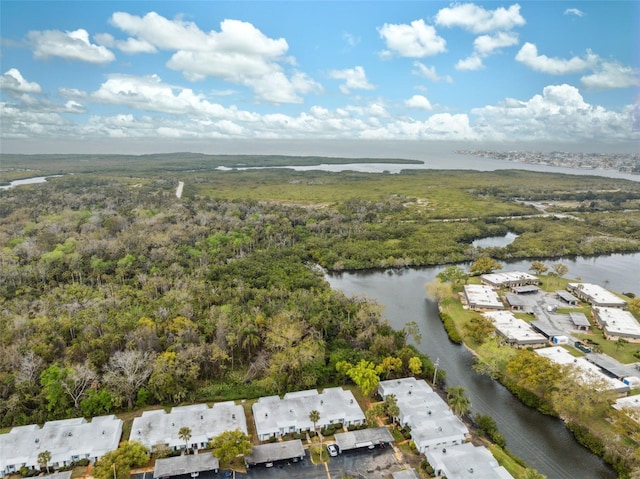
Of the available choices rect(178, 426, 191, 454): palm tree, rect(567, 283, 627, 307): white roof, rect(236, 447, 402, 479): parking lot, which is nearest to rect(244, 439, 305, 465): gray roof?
rect(236, 447, 402, 479): parking lot

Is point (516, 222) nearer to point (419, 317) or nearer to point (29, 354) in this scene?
point (419, 317)

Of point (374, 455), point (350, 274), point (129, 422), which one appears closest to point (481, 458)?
point (374, 455)

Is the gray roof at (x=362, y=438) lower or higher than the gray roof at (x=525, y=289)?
lower

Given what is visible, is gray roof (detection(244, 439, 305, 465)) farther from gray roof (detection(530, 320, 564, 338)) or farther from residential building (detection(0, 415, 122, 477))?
gray roof (detection(530, 320, 564, 338))

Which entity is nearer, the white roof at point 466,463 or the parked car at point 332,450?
the white roof at point 466,463

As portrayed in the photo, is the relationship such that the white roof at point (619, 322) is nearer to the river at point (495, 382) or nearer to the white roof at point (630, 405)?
the white roof at point (630, 405)

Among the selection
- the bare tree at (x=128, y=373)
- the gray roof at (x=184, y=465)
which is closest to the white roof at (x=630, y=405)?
the gray roof at (x=184, y=465)
